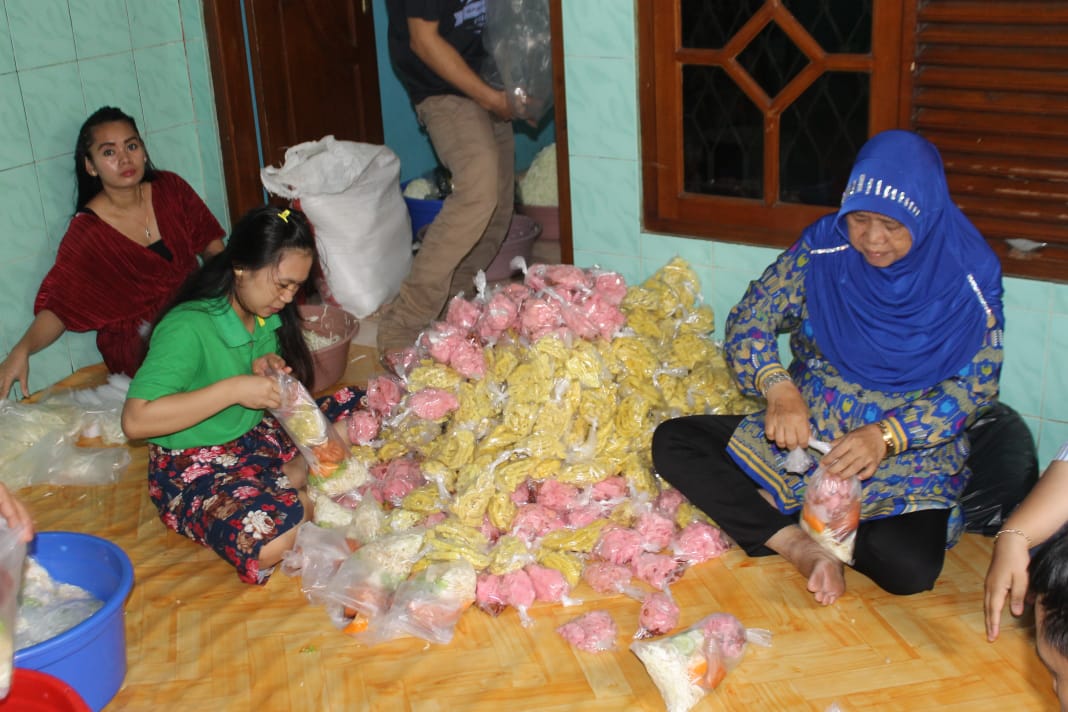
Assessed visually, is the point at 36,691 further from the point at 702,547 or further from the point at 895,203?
the point at 895,203

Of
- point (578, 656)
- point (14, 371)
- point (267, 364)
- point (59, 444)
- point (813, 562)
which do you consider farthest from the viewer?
point (14, 371)

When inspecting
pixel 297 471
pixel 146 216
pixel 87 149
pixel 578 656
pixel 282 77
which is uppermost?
pixel 282 77

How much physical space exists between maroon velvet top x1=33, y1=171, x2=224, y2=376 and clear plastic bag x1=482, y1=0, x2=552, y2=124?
1173 mm

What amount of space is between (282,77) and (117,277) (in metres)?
1.22

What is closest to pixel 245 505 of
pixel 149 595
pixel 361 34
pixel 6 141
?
pixel 149 595

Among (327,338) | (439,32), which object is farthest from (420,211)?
(439,32)

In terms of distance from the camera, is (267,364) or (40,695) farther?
(267,364)

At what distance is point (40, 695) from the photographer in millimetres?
2133

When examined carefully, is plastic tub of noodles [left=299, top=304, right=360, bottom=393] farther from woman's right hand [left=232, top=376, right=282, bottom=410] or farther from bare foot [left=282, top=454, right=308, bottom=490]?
woman's right hand [left=232, top=376, right=282, bottom=410]

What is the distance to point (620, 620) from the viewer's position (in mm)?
2598

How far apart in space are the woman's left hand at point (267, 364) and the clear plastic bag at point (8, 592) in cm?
89

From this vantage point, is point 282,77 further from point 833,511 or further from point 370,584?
point 833,511

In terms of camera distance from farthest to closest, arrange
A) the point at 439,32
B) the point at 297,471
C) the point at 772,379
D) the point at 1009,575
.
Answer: the point at 439,32 < the point at 297,471 < the point at 772,379 < the point at 1009,575

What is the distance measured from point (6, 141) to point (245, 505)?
71.0 inches
